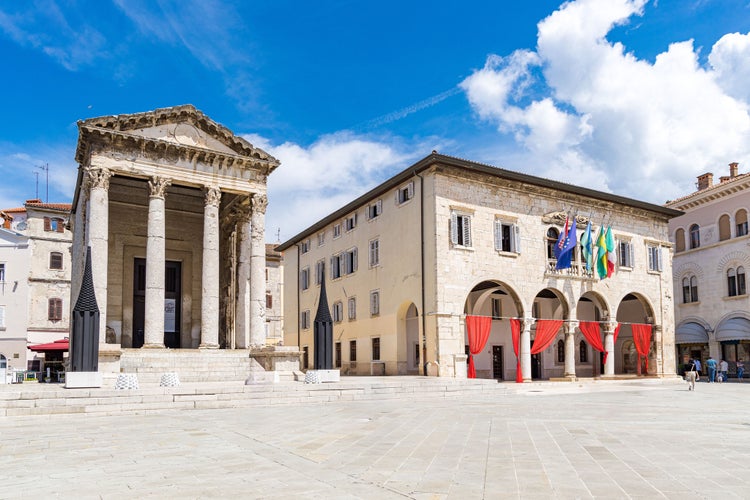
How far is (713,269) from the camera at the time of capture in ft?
131

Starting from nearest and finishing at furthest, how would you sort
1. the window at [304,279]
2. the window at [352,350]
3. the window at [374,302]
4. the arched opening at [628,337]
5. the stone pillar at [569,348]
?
the stone pillar at [569,348]
the window at [374,302]
the window at [352,350]
the arched opening at [628,337]
the window at [304,279]

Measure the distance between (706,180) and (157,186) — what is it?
35860 mm

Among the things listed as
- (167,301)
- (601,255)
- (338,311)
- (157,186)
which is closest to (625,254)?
(601,255)

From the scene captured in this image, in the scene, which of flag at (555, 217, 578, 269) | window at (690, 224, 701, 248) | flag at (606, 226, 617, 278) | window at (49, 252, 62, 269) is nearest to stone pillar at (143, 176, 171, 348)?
flag at (555, 217, 578, 269)

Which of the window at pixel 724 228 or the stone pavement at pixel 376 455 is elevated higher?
the window at pixel 724 228

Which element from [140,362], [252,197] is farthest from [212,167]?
[140,362]

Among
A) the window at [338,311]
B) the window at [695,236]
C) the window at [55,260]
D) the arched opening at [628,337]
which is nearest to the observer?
the window at [338,311]

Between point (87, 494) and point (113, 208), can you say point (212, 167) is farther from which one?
point (87, 494)

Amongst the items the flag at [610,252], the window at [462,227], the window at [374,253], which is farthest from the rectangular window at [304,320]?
the flag at [610,252]

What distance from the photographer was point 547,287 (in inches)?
1260

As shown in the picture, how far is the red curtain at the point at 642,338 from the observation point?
117ft

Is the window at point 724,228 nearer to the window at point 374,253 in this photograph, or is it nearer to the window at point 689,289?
the window at point 689,289

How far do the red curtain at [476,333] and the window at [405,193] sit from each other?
6456 millimetres

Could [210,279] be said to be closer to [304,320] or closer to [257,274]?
[257,274]
